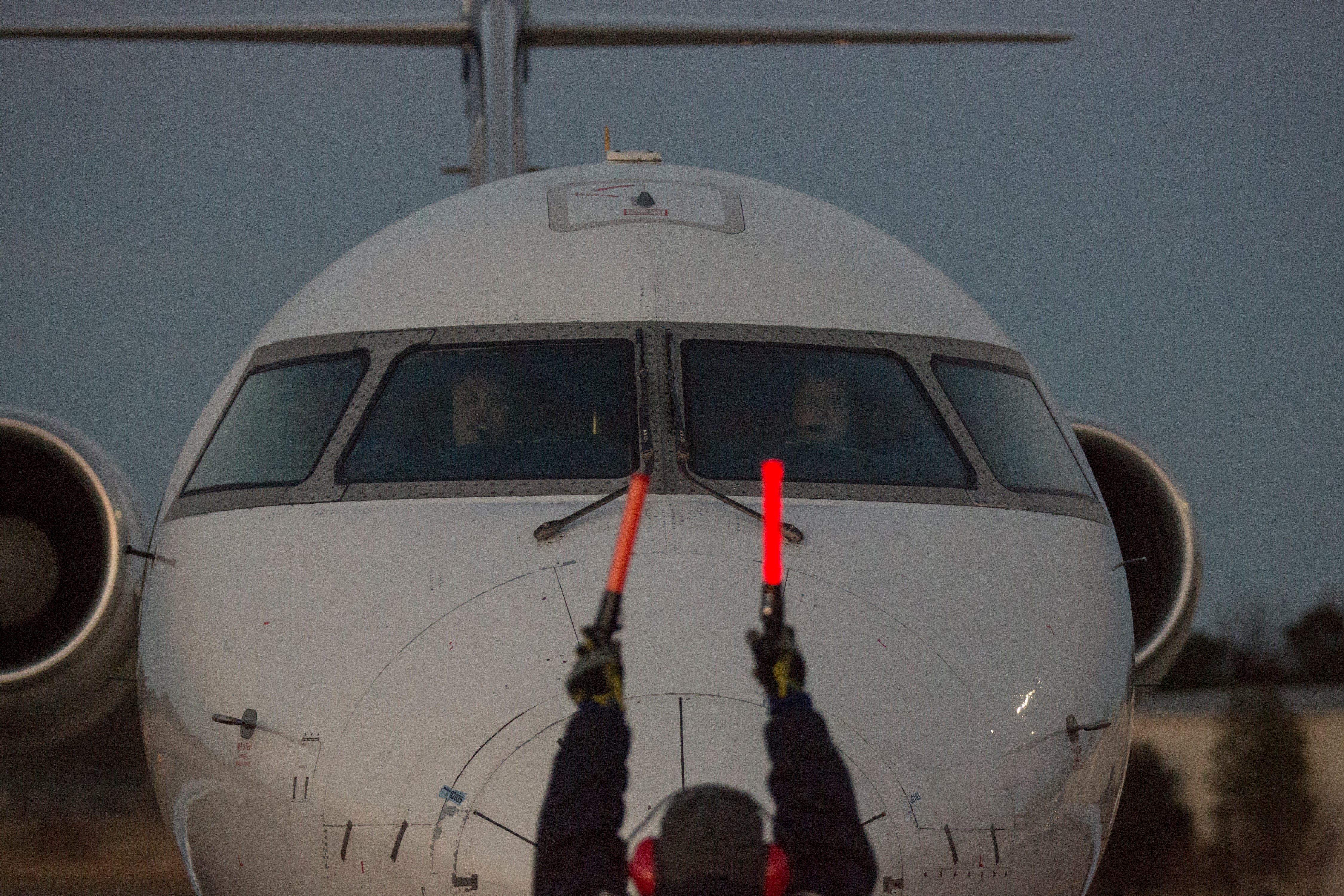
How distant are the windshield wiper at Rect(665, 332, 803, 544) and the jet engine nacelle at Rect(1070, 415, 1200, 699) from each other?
3015 millimetres

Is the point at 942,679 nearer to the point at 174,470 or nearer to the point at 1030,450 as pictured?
the point at 1030,450

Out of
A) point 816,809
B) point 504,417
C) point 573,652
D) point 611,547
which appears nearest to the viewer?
point 816,809

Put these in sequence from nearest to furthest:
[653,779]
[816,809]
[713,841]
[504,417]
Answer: [713,841]
[816,809]
[653,779]
[504,417]

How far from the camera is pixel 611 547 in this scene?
15.6ft

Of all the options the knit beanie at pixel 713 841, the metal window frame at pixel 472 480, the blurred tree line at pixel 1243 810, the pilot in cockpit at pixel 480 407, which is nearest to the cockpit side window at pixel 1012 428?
the metal window frame at pixel 472 480

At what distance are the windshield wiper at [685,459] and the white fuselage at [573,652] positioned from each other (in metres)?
0.04

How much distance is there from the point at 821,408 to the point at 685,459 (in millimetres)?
665

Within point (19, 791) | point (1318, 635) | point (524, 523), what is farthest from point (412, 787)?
point (1318, 635)

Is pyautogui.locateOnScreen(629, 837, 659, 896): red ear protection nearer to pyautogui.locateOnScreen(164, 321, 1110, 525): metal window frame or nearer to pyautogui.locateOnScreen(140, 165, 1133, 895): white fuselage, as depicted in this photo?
pyautogui.locateOnScreen(140, 165, 1133, 895): white fuselage

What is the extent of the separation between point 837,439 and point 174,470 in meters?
2.75

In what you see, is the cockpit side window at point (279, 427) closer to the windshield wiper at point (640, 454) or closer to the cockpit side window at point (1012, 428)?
the windshield wiper at point (640, 454)

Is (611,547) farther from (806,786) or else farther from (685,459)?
(806,786)

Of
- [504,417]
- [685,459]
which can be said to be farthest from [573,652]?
[504,417]

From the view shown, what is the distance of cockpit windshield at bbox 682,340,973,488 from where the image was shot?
5359 mm
